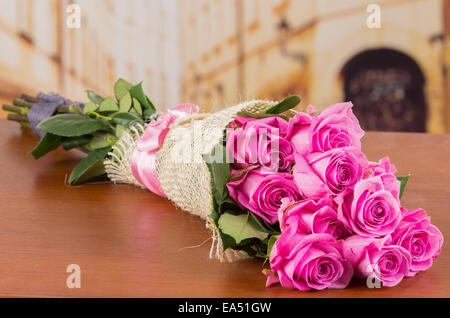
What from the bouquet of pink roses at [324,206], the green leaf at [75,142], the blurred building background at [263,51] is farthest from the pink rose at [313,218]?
the blurred building background at [263,51]

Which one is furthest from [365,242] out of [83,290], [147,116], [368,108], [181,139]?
[368,108]

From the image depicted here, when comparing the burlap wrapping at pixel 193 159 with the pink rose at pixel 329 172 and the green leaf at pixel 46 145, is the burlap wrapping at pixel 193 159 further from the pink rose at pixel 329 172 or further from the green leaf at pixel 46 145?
the green leaf at pixel 46 145

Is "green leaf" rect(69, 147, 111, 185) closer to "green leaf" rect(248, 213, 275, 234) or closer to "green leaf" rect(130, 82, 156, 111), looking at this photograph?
"green leaf" rect(130, 82, 156, 111)

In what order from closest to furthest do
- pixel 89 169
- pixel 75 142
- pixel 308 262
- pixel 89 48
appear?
1. pixel 308 262
2. pixel 89 169
3. pixel 75 142
4. pixel 89 48

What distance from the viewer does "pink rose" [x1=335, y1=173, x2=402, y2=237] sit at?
541mm

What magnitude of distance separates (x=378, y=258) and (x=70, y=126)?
0.73 m

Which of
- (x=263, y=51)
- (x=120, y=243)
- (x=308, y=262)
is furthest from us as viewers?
(x=263, y=51)

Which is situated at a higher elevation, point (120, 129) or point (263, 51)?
point (263, 51)

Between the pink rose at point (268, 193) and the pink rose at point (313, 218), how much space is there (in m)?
0.04

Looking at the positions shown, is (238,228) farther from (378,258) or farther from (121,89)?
(121,89)

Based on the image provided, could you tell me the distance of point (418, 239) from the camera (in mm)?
573

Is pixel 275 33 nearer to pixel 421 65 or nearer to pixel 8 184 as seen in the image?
pixel 421 65

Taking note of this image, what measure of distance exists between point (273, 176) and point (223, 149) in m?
0.07

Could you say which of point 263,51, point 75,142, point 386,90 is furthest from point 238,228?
point 263,51
